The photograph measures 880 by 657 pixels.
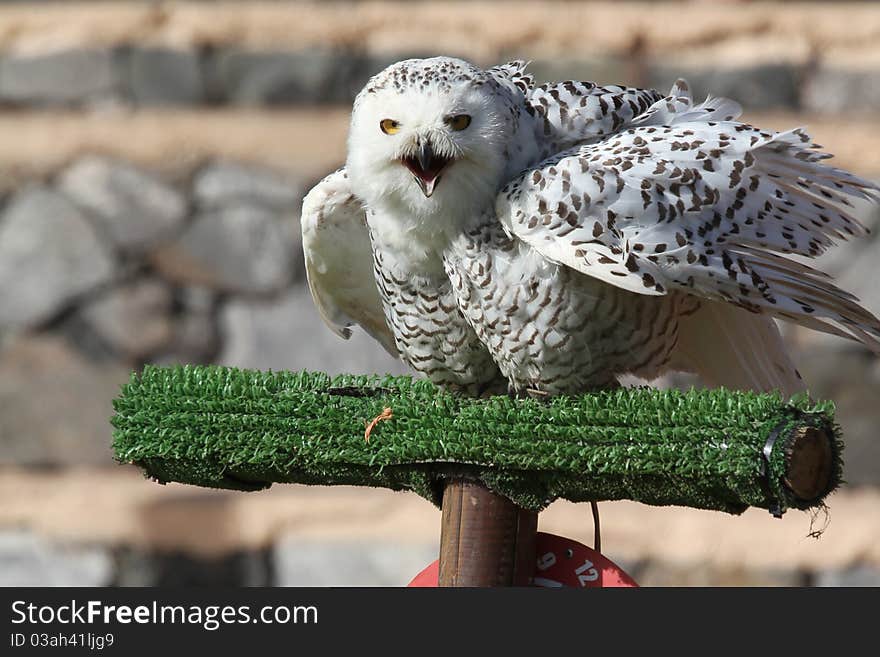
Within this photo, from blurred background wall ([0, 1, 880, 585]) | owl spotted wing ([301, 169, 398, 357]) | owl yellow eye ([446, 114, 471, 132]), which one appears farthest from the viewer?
blurred background wall ([0, 1, 880, 585])

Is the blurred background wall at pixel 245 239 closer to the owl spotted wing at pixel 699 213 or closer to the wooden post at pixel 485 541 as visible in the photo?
the owl spotted wing at pixel 699 213

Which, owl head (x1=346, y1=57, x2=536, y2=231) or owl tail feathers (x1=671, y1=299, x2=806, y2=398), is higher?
owl head (x1=346, y1=57, x2=536, y2=231)

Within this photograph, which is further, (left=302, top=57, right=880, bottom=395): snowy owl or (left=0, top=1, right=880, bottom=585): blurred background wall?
(left=0, top=1, right=880, bottom=585): blurred background wall

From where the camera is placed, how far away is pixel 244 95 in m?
4.07

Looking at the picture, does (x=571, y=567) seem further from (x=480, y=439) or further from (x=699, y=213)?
(x=699, y=213)

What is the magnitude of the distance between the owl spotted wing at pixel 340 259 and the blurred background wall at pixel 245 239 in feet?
3.68

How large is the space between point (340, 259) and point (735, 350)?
0.81m

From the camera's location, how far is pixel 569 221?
2279 mm

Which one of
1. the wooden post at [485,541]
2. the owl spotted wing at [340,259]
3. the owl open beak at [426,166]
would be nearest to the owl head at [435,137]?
the owl open beak at [426,166]

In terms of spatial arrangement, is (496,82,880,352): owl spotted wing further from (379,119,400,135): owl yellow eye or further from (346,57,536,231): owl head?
(379,119,400,135): owl yellow eye

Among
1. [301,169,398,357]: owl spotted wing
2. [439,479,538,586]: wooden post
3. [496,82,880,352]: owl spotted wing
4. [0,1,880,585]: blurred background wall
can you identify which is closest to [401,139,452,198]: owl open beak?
[496,82,880,352]: owl spotted wing

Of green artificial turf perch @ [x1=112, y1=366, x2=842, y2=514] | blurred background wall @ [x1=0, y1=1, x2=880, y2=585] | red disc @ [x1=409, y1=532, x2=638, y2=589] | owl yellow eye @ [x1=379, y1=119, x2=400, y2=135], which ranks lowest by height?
red disc @ [x1=409, y1=532, x2=638, y2=589]

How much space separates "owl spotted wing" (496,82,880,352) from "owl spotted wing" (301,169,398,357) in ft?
1.53

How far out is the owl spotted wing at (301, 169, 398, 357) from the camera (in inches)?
107
